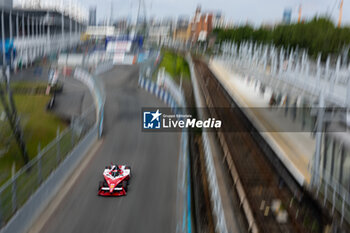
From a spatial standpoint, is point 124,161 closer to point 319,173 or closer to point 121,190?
point 121,190

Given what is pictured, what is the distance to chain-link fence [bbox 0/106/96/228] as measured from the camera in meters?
10.7

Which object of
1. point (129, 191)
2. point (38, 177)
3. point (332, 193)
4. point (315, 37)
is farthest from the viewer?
point (315, 37)

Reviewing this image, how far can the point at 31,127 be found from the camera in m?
24.5

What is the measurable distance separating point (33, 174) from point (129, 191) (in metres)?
3.20

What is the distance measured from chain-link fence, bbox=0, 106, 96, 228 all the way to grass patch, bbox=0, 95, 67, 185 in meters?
2.22

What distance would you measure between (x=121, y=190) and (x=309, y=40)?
1228 inches

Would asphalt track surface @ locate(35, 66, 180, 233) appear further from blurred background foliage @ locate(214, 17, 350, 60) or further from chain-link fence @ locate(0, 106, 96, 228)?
blurred background foliage @ locate(214, 17, 350, 60)

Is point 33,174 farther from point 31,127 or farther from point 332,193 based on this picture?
point 31,127

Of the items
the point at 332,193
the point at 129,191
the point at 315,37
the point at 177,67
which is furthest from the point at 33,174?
the point at 177,67

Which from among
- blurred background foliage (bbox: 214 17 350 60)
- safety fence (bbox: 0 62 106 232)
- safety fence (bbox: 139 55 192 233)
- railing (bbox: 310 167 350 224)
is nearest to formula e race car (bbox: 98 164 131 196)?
safety fence (bbox: 0 62 106 232)

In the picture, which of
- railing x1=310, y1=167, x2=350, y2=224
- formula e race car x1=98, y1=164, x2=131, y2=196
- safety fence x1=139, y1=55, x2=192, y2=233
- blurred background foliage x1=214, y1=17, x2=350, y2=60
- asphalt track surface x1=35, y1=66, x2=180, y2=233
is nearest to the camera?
railing x1=310, y1=167, x2=350, y2=224

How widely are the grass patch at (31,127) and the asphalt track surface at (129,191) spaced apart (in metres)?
3.24

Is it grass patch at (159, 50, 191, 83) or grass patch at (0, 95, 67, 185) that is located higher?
grass patch at (0, 95, 67, 185)

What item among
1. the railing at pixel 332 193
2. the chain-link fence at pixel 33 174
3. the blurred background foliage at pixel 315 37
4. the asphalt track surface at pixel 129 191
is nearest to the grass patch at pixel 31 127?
the chain-link fence at pixel 33 174
